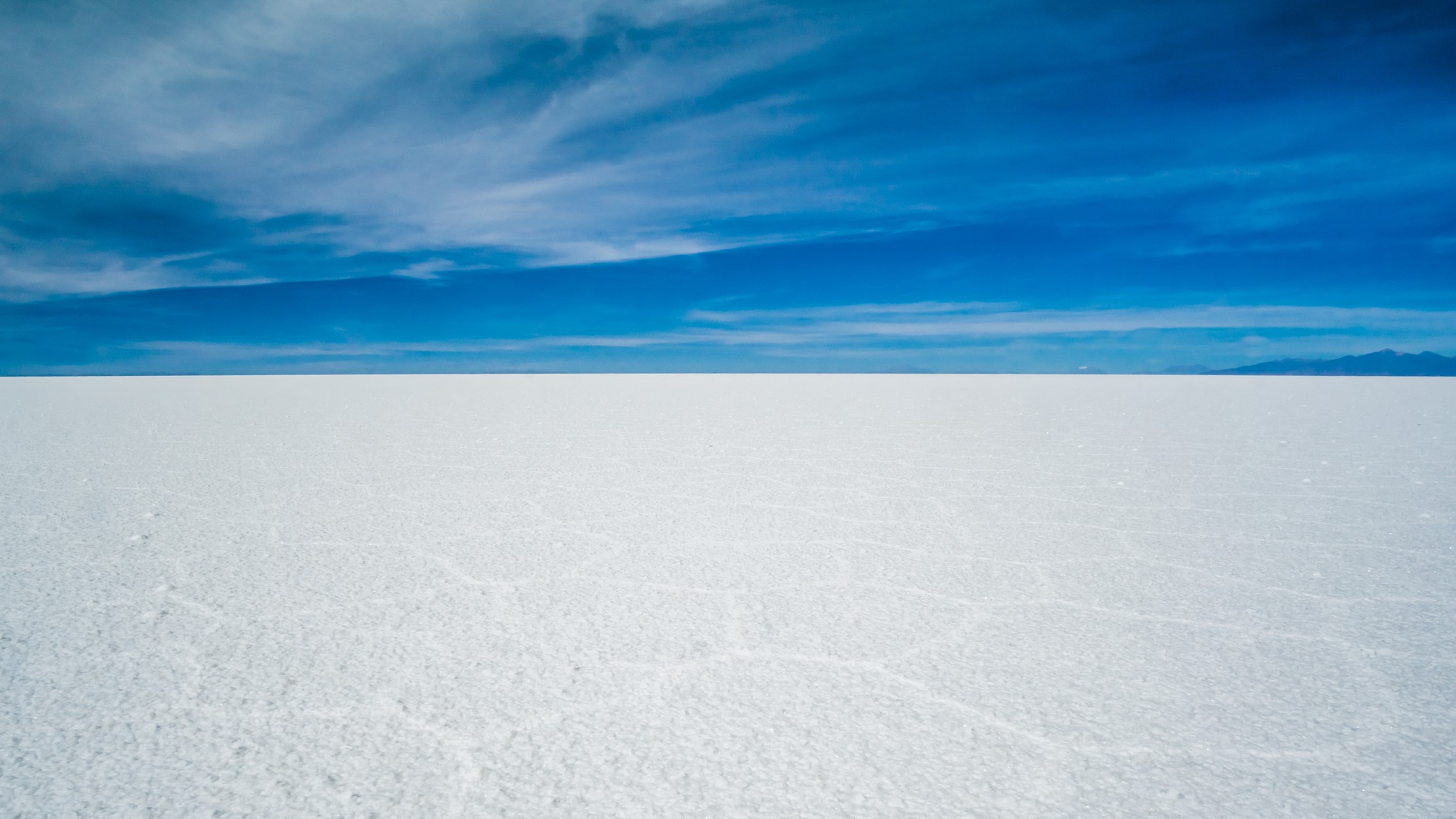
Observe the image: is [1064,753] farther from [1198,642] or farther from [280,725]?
[280,725]

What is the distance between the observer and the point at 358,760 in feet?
4.09

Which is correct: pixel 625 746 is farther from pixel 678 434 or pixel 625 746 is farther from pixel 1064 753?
pixel 678 434

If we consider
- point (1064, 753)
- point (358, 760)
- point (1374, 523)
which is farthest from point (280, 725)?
point (1374, 523)

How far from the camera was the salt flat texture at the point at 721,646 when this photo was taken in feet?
3.94

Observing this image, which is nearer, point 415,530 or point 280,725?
point 280,725

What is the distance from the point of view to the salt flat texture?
120cm

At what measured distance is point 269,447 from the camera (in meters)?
5.39

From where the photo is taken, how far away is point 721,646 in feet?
5.78

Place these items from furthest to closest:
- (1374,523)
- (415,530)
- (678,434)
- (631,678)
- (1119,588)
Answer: (678,434)
(1374,523)
(415,530)
(1119,588)
(631,678)

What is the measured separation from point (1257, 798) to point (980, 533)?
5.77 ft

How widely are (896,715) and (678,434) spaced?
214 inches

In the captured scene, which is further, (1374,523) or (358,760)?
(1374,523)

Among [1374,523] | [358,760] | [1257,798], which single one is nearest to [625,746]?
[358,760]

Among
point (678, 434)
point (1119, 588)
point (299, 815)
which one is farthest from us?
point (678, 434)
